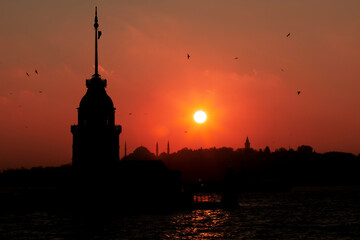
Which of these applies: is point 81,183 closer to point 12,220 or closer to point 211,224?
point 12,220

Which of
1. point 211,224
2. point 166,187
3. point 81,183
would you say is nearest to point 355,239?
point 211,224

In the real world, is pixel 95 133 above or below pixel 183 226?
above

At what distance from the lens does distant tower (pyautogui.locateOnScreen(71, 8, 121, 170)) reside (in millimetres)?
79500

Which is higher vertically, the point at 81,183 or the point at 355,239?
the point at 81,183

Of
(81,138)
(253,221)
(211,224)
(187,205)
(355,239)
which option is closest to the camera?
(355,239)

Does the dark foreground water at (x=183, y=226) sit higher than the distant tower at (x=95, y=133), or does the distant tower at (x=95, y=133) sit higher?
the distant tower at (x=95, y=133)

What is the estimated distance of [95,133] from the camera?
79.4 metres

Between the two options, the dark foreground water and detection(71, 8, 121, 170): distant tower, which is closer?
the dark foreground water

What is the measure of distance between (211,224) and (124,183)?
63.5 feet

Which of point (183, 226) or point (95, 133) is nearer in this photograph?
point (183, 226)

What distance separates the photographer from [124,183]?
81438 mm

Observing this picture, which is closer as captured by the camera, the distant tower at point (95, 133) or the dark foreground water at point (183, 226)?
the dark foreground water at point (183, 226)

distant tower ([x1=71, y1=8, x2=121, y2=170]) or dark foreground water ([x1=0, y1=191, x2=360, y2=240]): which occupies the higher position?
distant tower ([x1=71, y1=8, x2=121, y2=170])

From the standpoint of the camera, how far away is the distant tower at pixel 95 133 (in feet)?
261
